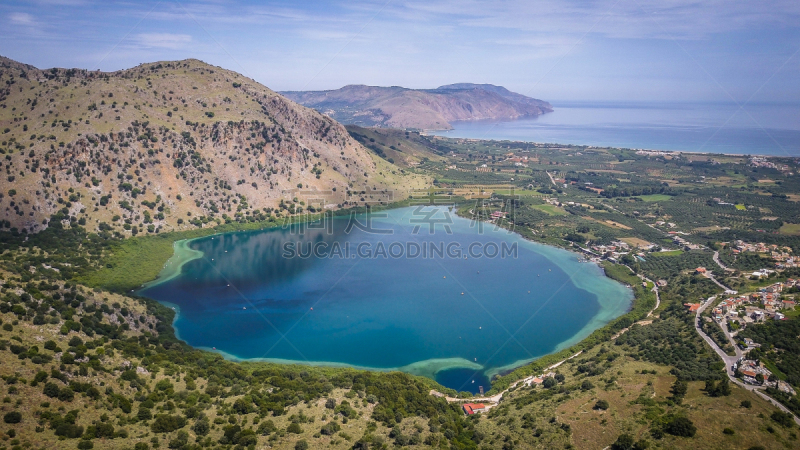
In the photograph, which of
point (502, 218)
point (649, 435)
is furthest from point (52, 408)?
point (502, 218)

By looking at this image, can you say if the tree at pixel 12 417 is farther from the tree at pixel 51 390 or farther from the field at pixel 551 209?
the field at pixel 551 209

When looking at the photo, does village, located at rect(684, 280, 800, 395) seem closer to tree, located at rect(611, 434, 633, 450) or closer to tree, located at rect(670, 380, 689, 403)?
tree, located at rect(670, 380, 689, 403)

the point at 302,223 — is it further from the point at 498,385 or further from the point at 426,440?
the point at 426,440

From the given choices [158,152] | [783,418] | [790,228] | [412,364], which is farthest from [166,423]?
[790,228]

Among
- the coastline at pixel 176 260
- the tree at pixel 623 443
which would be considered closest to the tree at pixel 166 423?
the tree at pixel 623 443

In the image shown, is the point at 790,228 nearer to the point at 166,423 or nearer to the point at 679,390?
the point at 679,390

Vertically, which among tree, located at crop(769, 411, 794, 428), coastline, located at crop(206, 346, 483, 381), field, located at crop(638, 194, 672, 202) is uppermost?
field, located at crop(638, 194, 672, 202)

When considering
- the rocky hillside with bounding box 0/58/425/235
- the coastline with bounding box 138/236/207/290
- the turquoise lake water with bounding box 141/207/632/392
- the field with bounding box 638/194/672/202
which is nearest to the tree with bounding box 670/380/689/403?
the turquoise lake water with bounding box 141/207/632/392
